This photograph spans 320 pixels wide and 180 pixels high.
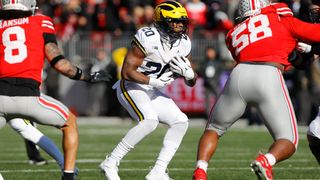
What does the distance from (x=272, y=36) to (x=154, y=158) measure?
4492mm

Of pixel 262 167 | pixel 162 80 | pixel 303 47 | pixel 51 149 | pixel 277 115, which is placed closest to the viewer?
pixel 262 167

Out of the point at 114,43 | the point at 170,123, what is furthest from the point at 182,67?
the point at 114,43

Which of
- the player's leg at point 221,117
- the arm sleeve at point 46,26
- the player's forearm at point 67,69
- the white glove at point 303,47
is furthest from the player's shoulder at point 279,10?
the arm sleeve at point 46,26

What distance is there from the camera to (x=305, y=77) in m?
19.5

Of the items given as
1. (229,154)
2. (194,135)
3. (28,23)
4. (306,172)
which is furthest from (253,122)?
(28,23)

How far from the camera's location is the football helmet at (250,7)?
8.17 metres

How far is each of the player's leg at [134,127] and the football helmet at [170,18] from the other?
639mm

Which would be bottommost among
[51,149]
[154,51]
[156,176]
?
[51,149]

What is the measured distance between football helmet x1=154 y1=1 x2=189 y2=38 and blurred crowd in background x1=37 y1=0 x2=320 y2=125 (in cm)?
1062

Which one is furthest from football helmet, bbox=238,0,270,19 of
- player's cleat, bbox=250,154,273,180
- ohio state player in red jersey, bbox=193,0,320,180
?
player's cleat, bbox=250,154,273,180

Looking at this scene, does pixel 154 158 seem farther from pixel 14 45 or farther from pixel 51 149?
pixel 14 45

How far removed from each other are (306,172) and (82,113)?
1239 cm

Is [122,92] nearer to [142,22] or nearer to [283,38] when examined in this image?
[283,38]

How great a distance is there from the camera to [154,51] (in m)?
9.01
